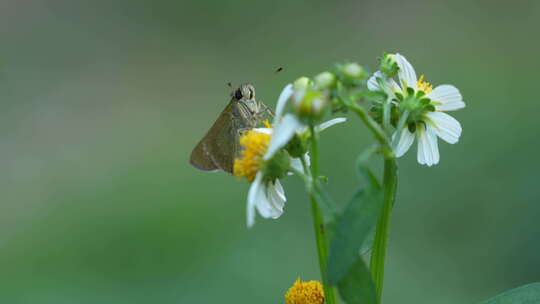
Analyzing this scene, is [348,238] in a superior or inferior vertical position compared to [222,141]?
inferior

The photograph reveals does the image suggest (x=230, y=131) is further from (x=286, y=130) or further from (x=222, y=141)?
(x=286, y=130)

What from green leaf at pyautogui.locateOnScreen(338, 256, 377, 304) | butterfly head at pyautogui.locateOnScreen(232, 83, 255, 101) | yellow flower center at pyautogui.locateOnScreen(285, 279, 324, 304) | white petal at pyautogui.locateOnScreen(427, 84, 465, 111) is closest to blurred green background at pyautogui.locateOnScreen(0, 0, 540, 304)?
butterfly head at pyautogui.locateOnScreen(232, 83, 255, 101)

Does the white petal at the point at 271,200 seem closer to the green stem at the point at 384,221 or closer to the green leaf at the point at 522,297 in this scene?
the green stem at the point at 384,221

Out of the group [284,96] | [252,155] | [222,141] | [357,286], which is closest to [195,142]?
[222,141]

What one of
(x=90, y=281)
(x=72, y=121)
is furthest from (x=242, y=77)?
(x=90, y=281)

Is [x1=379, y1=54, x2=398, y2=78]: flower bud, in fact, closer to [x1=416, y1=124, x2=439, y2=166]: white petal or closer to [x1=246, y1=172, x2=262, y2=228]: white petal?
[x1=416, y1=124, x2=439, y2=166]: white petal

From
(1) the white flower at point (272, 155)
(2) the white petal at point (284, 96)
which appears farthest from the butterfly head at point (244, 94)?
(2) the white petal at point (284, 96)
